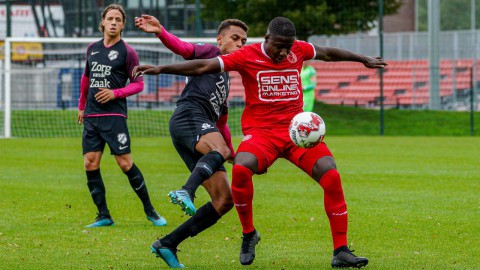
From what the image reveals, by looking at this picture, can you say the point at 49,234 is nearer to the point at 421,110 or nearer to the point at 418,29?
the point at 421,110

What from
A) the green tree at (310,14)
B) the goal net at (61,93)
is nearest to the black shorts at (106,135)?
the goal net at (61,93)

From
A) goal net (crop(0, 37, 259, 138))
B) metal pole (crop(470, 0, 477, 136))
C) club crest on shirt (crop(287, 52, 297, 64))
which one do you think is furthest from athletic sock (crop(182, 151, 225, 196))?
metal pole (crop(470, 0, 477, 136))

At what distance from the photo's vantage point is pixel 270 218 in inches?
439

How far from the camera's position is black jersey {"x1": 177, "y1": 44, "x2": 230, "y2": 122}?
8930 millimetres

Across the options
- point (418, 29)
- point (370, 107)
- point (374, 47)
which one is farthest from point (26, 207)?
point (418, 29)

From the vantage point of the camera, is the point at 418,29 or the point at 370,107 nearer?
the point at 370,107

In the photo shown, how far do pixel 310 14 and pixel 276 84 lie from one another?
2516cm

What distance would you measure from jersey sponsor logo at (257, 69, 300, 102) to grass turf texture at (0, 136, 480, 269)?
138 centimetres

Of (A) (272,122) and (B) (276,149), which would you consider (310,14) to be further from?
(B) (276,149)

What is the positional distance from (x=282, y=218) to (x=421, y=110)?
23.1 meters

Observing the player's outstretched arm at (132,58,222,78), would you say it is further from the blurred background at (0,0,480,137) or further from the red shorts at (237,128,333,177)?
the blurred background at (0,0,480,137)

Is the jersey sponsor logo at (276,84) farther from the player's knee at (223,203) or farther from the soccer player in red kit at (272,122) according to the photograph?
the player's knee at (223,203)

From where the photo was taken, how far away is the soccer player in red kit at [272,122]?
7828 mm

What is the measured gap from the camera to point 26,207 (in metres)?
12.1
